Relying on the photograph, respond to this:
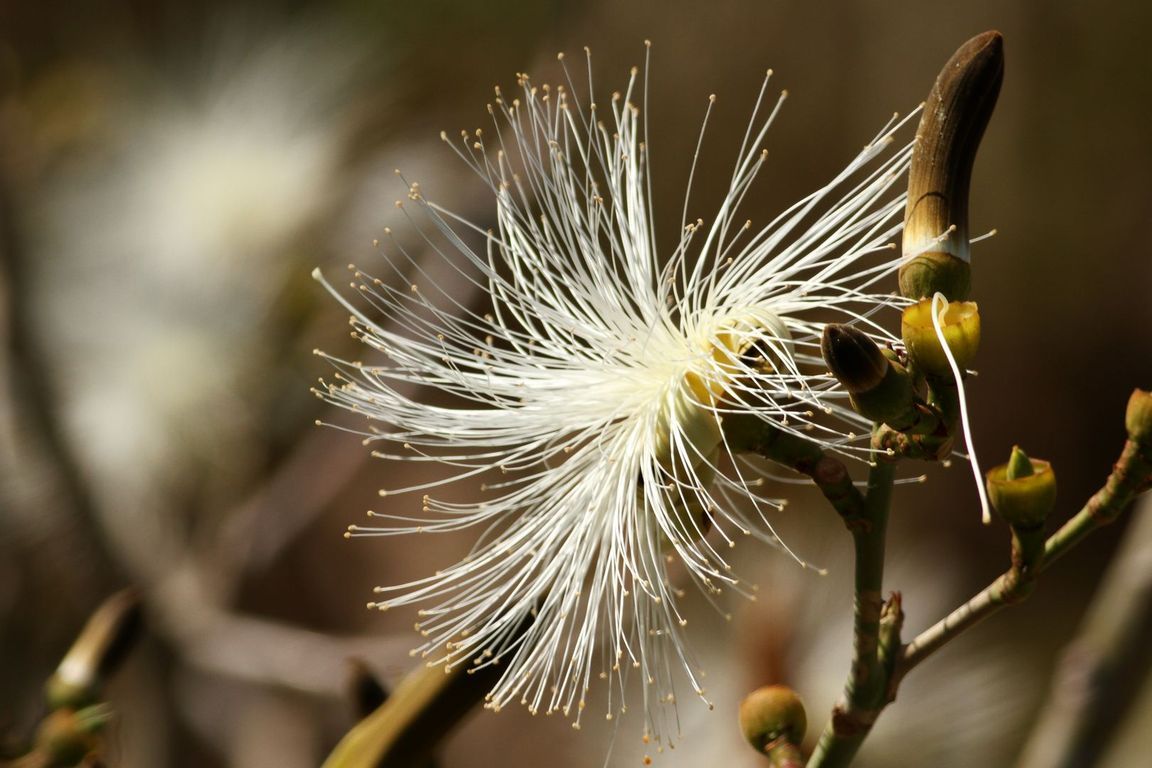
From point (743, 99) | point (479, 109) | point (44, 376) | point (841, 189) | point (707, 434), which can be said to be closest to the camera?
point (707, 434)

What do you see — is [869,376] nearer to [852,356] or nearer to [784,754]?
[852,356]

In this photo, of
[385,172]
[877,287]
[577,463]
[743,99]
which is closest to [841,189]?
[877,287]

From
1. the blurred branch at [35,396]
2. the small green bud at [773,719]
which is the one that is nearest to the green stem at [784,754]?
the small green bud at [773,719]

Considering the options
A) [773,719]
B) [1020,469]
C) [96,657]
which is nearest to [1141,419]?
[1020,469]

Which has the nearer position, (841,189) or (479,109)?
(841,189)

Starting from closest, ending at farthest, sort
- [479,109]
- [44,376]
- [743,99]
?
[44,376] < [743,99] < [479,109]

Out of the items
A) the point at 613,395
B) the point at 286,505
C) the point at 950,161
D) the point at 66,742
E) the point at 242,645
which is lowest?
the point at 242,645

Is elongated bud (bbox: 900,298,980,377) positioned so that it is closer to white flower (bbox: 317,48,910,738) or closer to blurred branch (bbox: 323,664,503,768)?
white flower (bbox: 317,48,910,738)

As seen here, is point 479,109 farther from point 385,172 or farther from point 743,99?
point 743,99
